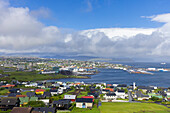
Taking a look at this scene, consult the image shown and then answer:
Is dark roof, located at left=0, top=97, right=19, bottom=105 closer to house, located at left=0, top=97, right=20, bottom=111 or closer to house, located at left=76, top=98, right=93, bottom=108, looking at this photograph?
house, located at left=0, top=97, right=20, bottom=111

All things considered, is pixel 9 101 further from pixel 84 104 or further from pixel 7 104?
pixel 84 104

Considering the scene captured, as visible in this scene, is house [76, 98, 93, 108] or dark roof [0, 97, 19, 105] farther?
house [76, 98, 93, 108]

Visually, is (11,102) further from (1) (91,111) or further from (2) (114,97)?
(2) (114,97)

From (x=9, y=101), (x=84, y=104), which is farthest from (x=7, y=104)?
(x=84, y=104)

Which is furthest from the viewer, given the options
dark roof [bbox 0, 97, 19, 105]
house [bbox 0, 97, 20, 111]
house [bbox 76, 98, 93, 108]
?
house [bbox 76, 98, 93, 108]

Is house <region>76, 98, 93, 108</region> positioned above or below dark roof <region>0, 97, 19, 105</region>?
below

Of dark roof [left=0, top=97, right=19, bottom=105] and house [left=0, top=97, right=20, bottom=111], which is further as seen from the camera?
dark roof [left=0, top=97, right=19, bottom=105]

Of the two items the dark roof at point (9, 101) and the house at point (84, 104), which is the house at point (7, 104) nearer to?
the dark roof at point (9, 101)

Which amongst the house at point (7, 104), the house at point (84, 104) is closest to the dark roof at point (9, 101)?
the house at point (7, 104)

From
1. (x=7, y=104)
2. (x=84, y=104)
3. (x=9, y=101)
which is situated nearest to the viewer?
(x=7, y=104)

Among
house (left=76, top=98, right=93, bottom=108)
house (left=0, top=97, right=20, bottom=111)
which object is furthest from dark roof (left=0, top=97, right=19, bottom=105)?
house (left=76, top=98, right=93, bottom=108)

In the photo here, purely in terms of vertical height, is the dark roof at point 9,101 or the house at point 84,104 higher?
the dark roof at point 9,101

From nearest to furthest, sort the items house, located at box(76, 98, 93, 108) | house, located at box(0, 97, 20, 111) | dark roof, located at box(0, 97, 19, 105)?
house, located at box(0, 97, 20, 111)
dark roof, located at box(0, 97, 19, 105)
house, located at box(76, 98, 93, 108)
